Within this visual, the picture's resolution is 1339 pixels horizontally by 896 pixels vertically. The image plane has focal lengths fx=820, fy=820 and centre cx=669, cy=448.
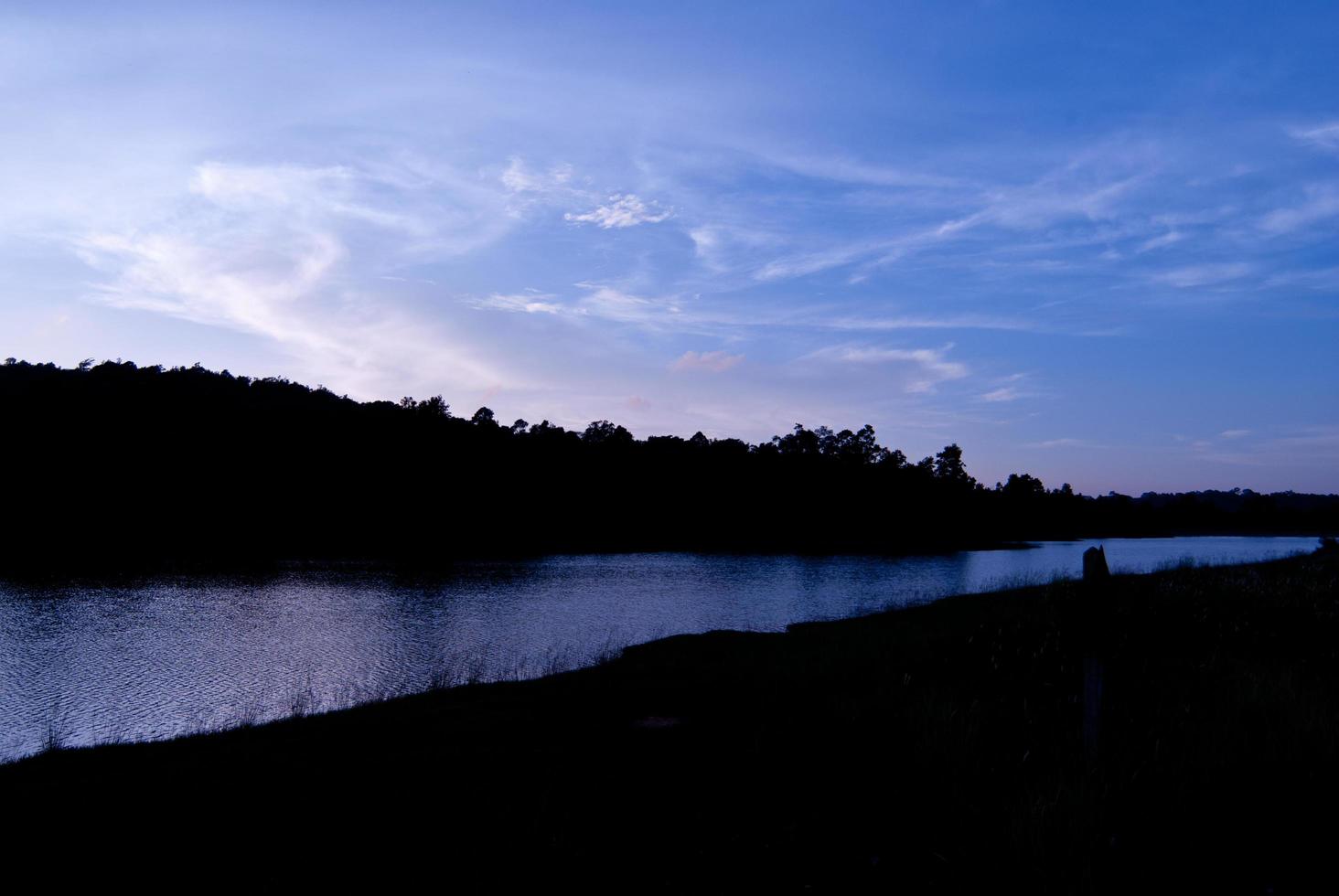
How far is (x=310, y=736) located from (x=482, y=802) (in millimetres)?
6079

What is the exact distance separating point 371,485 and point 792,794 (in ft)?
337

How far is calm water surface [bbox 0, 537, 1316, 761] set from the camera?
59.2 feet

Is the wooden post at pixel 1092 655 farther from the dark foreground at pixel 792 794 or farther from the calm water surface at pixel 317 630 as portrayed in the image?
the calm water surface at pixel 317 630

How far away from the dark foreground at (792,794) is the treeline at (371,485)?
1856 inches

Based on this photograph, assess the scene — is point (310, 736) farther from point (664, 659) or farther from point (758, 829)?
point (664, 659)

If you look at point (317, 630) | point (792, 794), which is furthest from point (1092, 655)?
point (317, 630)

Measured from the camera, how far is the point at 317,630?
28.4m

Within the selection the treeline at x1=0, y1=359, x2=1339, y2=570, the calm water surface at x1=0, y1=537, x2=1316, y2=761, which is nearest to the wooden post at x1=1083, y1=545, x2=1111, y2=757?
the calm water surface at x1=0, y1=537, x2=1316, y2=761

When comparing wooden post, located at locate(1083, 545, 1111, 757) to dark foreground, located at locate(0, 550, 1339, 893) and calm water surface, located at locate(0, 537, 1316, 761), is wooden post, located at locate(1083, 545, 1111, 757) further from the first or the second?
calm water surface, located at locate(0, 537, 1316, 761)

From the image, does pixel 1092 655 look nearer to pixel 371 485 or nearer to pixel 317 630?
pixel 317 630

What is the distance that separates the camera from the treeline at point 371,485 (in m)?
76.5

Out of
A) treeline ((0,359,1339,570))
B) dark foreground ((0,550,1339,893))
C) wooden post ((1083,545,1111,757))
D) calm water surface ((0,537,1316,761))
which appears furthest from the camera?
treeline ((0,359,1339,570))

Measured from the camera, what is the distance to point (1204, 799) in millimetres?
6488

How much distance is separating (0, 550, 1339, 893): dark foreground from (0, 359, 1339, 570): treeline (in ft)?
155
